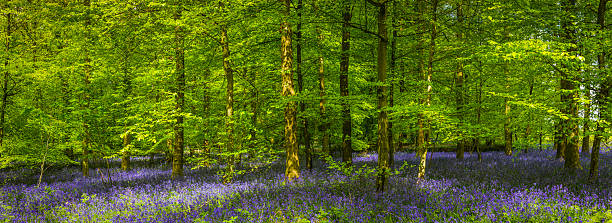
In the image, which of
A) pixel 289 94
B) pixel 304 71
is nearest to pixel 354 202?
pixel 289 94

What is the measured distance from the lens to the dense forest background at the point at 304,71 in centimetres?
743

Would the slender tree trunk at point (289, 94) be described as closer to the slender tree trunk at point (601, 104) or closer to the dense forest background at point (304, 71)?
the dense forest background at point (304, 71)

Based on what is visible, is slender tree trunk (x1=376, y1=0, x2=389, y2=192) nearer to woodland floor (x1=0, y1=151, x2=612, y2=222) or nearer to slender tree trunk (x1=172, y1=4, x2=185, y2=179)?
woodland floor (x1=0, y1=151, x2=612, y2=222)

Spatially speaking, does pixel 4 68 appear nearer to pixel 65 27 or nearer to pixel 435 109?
pixel 65 27

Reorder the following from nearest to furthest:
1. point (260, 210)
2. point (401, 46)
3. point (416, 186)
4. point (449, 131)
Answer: point (260, 210), point (416, 186), point (449, 131), point (401, 46)

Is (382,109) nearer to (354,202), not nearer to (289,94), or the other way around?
(354,202)

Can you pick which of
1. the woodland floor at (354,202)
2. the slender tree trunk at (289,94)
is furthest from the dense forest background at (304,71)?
the woodland floor at (354,202)

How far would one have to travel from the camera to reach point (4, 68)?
44.5 ft

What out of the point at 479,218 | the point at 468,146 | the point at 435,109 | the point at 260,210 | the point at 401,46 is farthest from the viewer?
the point at 468,146

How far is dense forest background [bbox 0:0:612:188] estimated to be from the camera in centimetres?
743

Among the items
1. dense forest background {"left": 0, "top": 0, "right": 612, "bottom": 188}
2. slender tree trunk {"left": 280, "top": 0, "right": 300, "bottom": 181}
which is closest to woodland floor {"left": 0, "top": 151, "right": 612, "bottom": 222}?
slender tree trunk {"left": 280, "top": 0, "right": 300, "bottom": 181}

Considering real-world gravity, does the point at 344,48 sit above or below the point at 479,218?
above

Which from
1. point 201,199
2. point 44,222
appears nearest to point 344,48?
point 201,199

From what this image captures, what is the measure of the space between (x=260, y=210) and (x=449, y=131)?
573cm
